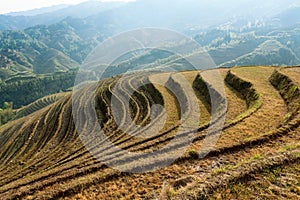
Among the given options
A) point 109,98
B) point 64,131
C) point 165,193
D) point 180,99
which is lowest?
point 64,131

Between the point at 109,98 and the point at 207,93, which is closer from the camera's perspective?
the point at 207,93

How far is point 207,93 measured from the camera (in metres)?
36.7

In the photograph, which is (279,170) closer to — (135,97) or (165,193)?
(165,193)

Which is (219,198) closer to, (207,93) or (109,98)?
(207,93)

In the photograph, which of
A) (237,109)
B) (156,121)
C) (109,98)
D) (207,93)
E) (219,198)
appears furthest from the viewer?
(109,98)

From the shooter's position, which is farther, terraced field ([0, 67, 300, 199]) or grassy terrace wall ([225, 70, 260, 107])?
grassy terrace wall ([225, 70, 260, 107])

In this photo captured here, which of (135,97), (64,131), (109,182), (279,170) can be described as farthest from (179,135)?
(64,131)

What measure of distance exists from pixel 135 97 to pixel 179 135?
26899mm

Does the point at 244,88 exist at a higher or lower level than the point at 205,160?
lower

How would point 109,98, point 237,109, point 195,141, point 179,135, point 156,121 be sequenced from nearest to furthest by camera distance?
1. point 195,141
2. point 179,135
3. point 237,109
4. point 156,121
5. point 109,98

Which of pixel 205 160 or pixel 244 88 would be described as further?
pixel 244 88

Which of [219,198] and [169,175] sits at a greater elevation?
[219,198]

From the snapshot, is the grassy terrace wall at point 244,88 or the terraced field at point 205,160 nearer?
the terraced field at point 205,160

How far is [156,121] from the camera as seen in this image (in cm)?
2838
